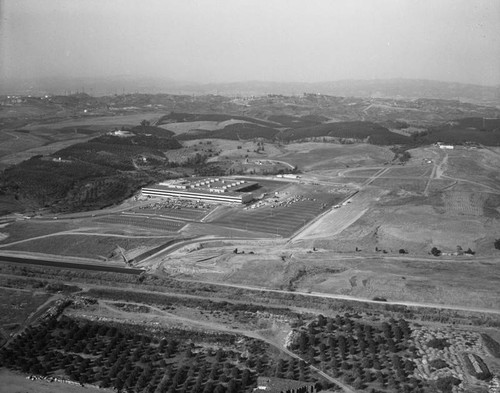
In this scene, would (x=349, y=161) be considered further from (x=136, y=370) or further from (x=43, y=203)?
(x=136, y=370)

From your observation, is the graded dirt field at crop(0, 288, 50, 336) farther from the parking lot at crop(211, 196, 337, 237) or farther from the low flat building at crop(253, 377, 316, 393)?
the parking lot at crop(211, 196, 337, 237)

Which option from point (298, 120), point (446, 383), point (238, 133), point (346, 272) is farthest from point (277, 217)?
point (298, 120)

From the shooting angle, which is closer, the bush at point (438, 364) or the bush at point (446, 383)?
the bush at point (446, 383)

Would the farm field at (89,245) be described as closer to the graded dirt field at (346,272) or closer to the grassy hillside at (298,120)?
the graded dirt field at (346,272)

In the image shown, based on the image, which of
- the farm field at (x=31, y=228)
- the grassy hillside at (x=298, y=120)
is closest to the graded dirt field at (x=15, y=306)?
the farm field at (x=31, y=228)

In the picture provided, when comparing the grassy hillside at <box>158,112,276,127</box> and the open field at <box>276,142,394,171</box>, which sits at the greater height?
the grassy hillside at <box>158,112,276,127</box>

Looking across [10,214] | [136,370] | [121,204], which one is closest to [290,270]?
[136,370]

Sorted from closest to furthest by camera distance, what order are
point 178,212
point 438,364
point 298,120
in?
1. point 438,364
2. point 178,212
3. point 298,120

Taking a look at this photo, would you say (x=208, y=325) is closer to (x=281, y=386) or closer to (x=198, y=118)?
(x=281, y=386)

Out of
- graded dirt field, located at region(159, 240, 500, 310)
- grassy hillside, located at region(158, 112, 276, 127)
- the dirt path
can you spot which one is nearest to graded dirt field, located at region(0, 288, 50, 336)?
the dirt path

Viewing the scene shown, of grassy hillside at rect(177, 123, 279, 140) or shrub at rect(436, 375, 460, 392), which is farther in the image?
grassy hillside at rect(177, 123, 279, 140)

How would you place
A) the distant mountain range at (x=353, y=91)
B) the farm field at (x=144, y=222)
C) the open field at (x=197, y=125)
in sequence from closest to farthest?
1. the farm field at (x=144, y=222)
2. the open field at (x=197, y=125)
3. the distant mountain range at (x=353, y=91)
